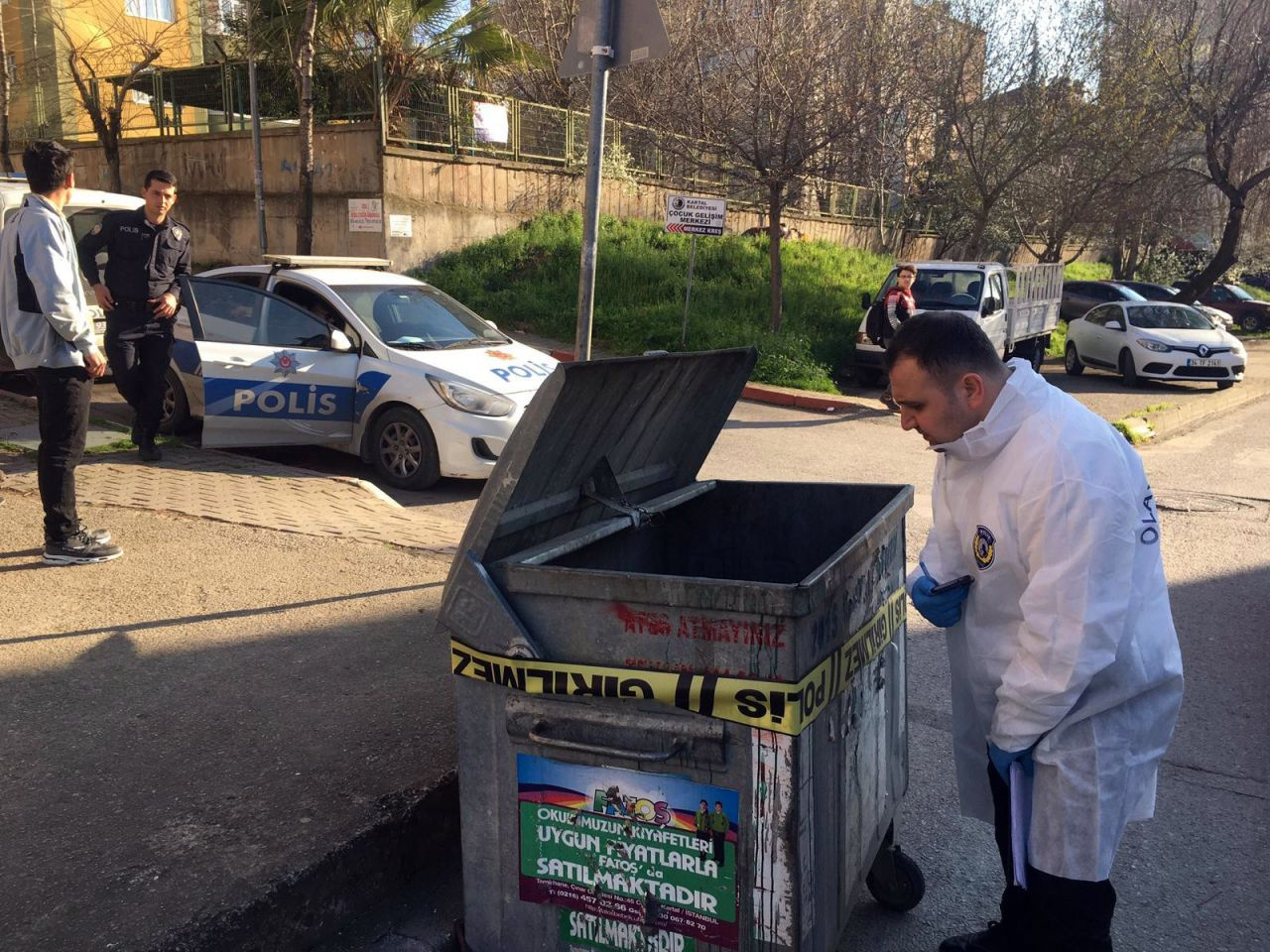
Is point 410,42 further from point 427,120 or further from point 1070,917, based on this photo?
point 1070,917

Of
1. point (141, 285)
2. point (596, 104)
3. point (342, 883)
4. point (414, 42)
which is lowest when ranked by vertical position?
point (342, 883)

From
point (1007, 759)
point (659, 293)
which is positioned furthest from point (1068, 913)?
point (659, 293)

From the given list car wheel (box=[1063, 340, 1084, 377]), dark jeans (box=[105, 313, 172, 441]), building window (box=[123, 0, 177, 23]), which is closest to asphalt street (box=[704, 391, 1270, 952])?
dark jeans (box=[105, 313, 172, 441])

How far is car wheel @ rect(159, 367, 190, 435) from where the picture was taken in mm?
8836

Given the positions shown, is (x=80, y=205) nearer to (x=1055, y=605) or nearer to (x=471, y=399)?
(x=471, y=399)

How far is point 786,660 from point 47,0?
29.1 m

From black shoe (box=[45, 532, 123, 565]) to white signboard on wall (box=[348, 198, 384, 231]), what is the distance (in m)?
14.3

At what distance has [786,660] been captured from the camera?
2152 mm

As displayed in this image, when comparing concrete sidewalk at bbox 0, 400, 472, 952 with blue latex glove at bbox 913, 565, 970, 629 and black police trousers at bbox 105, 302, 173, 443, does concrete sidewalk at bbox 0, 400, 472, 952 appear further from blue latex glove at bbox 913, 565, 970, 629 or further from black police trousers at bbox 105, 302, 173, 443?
blue latex glove at bbox 913, 565, 970, 629

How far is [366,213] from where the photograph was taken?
62.0 feet

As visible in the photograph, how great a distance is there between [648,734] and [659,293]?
17.7 metres

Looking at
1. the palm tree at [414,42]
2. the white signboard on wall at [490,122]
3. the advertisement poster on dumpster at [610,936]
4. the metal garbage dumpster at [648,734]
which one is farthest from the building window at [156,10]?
the advertisement poster on dumpster at [610,936]

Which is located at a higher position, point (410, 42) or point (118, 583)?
point (410, 42)

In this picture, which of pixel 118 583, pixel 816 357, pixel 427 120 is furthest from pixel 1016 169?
pixel 118 583
